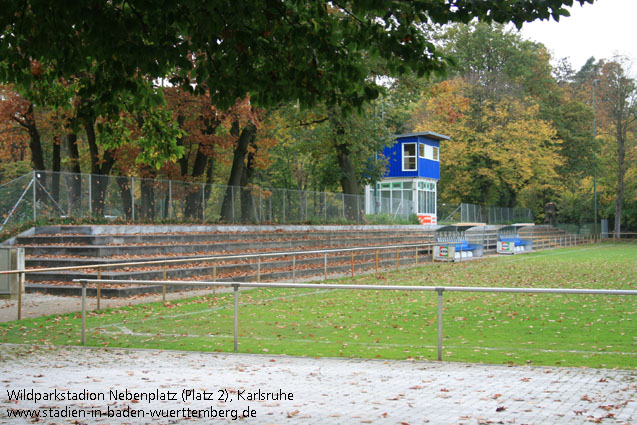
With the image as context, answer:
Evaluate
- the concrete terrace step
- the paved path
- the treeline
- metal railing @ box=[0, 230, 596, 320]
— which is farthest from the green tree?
the treeline

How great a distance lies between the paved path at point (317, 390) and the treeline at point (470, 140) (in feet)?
69.2

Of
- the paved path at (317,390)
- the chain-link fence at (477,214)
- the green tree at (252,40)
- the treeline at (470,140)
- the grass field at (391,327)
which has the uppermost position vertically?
the treeline at (470,140)

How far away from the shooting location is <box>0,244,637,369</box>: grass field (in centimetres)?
885

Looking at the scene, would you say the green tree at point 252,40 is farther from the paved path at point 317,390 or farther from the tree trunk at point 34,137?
the tree trunk at point 34,137

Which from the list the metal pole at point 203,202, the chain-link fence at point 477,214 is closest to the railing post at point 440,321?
the metal pole at point 203,202

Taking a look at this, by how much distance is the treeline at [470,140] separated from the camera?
1336 inches

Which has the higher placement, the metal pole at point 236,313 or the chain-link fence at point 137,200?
the chain-link fence at point 137,200

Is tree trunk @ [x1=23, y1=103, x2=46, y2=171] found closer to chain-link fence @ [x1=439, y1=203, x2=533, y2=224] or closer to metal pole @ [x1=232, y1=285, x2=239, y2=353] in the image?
metal pole @ [x1=232, y1=285, x2=239, y2=353]

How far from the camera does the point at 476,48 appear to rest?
68688 mm

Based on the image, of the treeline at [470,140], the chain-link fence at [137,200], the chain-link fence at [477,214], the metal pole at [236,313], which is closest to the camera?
the metal pole at [236,313]

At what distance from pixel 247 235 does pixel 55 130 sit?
384 inches

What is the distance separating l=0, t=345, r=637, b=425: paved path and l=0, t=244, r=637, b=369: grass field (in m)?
0.39

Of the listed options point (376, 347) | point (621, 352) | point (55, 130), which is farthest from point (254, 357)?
point (55, 130)

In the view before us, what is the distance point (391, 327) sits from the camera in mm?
9688
